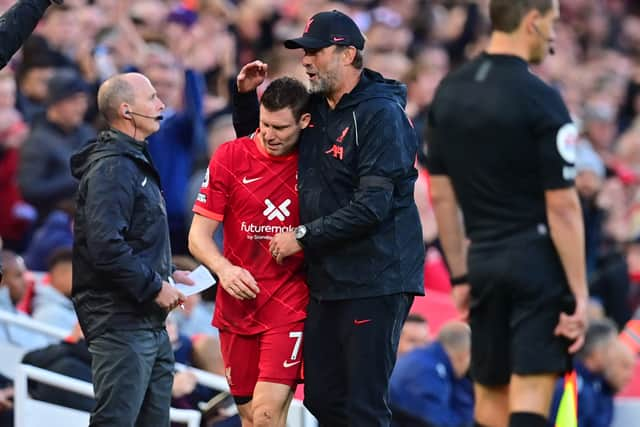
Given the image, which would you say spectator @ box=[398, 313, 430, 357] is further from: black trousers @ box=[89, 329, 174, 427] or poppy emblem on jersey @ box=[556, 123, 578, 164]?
poppy emblem on jersey @ box=[556, 123, 578, 164]

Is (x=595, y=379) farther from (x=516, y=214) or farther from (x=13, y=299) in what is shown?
(x=13, y=299)

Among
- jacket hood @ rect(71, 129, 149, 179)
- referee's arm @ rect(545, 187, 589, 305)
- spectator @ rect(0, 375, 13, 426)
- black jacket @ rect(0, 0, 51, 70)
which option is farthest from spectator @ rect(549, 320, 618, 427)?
black jacket @ rect(0, 0, 51, 70)

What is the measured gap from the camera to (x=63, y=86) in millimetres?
9938

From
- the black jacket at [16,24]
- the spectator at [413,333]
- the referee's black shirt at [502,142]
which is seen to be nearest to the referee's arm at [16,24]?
the black jacket at [16,24]

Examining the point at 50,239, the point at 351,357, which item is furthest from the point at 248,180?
the point at 50,239

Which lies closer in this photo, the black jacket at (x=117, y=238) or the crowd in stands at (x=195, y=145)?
the black jacket at (x=117, y=238)

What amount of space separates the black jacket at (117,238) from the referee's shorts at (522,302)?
4.70 ft

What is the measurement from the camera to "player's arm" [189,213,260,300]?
593 centimetres

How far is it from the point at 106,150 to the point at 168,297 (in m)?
0.72

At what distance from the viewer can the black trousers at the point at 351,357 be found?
5875 millimetres

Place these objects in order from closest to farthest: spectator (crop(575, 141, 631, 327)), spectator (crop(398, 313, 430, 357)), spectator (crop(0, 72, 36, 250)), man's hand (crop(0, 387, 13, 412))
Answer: man's hand (crop(0, 387, 13, 412)) → spectator (crop(398, 313, 430, 357)) → spectator (crop(0, 72, 36, 250)) → spectator (crop(575, 141, 631, 327))

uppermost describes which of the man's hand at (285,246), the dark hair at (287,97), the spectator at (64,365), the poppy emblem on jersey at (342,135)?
the dark hair at (287,97)

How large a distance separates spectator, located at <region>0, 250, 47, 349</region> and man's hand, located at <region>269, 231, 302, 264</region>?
307cm

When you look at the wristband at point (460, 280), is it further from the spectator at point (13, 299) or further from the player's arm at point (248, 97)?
the spectator at point (13, 299)
